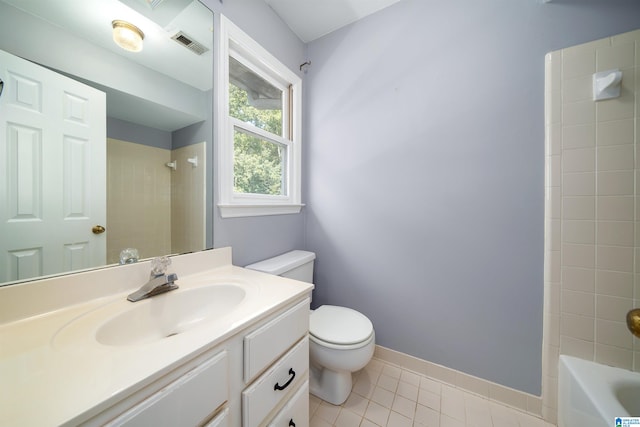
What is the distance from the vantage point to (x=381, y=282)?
1.53 m

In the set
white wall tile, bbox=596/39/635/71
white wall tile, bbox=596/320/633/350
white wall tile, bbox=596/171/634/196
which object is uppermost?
white wall tile, bbox=596/39/635/71

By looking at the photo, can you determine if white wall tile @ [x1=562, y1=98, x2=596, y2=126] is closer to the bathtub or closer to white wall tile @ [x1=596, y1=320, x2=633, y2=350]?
white wall tile @ [x1=596, y1=320, x2=633, y2=350]

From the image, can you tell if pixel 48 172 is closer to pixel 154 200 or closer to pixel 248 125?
pixel 154 200

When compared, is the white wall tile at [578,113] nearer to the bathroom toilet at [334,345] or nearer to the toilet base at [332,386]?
the bathroom toilet at [334,345]

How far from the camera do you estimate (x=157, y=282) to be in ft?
2.75

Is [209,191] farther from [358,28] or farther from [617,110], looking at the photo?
[617,110]

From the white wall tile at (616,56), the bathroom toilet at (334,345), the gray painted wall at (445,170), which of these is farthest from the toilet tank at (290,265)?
the white wall tile at (616,56)

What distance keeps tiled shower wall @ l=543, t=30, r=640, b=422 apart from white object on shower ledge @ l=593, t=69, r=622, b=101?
0.9 inches

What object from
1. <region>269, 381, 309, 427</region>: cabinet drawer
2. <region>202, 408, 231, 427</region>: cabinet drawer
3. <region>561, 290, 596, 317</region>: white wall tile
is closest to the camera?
<region>202, 408, 231, 427</region>: cabinet drawer

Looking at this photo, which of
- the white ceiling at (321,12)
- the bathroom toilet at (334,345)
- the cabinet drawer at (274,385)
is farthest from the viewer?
the white ceiling at (321,12)

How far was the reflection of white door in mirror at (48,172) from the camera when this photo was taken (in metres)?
0.64

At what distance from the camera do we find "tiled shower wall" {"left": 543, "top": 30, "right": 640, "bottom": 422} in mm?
964

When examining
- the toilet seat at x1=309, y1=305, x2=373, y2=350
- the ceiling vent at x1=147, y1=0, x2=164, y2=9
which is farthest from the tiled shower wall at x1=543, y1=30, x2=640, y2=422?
the ceiling vent at x1=147, y1=0, x2=164, y2=9

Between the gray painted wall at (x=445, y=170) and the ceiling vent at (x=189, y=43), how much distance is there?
885 millimetres
